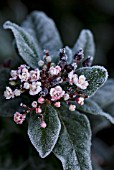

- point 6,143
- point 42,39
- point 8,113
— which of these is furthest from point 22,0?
point 8,113

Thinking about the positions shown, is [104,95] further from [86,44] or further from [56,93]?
[56,93]

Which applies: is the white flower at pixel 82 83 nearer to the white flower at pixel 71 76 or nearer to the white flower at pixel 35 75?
the white flower at pixel 71 76

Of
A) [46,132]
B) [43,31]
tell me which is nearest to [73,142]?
[46,132]

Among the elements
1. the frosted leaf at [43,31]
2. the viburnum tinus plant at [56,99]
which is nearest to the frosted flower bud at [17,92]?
the viburnum tinus plant at [56,99]

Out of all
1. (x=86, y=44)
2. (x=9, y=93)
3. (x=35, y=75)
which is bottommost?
(x=9, y=93)

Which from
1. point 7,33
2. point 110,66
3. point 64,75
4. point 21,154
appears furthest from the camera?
point 110,66

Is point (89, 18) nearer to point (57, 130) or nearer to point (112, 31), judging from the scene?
point (112, 31)

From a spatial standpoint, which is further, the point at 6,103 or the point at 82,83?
the point at 6,103
